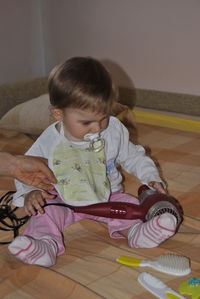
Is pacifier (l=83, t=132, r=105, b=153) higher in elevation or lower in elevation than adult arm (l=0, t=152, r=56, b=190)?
higher

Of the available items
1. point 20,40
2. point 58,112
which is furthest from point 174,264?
point 20,40

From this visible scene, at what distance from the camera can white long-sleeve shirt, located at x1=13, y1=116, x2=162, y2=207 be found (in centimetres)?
117

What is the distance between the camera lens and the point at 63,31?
2.72 metres

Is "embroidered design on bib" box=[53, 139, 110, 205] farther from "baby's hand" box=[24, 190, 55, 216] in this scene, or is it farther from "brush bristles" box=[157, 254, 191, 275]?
"brush bristles" box=[157, 254, 191, 275]

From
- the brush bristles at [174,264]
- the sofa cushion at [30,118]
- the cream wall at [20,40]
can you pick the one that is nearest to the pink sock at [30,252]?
the brush bristles at [174,264]

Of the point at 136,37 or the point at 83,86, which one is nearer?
the point at 83,86

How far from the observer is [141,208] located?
42.7 inches

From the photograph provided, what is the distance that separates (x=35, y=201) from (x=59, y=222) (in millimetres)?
97

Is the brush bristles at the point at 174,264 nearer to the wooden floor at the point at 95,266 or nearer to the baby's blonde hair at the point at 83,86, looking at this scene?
the wooden floor at the point at 95,266

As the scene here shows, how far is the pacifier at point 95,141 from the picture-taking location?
3.69 feet

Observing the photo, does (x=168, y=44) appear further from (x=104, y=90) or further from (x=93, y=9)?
(x=104, y=90)

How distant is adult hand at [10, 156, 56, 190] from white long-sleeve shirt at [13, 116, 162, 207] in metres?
0.03

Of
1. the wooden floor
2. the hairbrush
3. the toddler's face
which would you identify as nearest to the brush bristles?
the wooden floor

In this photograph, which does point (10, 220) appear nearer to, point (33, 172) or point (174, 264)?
point (33, 172)
